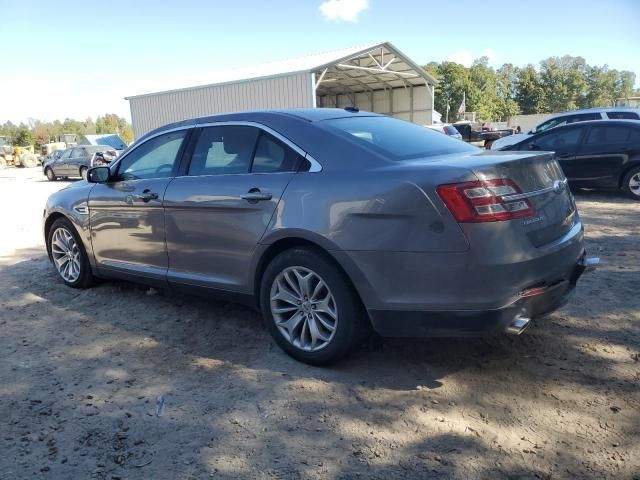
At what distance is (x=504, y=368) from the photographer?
10.8ft

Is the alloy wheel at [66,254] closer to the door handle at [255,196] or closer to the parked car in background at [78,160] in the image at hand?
the door handle at [255,196]

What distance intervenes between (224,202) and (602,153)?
27.1ft

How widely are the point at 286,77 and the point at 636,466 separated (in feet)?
72.7

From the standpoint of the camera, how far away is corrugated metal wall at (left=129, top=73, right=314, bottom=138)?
22719 millimetres

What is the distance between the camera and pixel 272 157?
3.59 metres

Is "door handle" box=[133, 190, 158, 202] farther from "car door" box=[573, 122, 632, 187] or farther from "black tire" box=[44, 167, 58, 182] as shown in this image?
"black tire" box=[44, 167, 58, 182]

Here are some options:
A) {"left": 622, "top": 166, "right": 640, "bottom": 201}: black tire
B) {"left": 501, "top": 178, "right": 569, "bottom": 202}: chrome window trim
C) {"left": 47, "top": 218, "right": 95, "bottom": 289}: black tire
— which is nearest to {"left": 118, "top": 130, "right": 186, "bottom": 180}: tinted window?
{"left": 47, "top": 218, "right": 95, "bottom": 289}: black tire

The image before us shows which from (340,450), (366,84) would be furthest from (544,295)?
(366,84)

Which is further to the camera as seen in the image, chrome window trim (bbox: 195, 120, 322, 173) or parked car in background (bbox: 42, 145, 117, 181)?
parked car in background (bbox: 42, 145, 117, 181)

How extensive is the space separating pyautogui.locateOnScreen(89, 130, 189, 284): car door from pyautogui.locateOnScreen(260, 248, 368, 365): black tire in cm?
126

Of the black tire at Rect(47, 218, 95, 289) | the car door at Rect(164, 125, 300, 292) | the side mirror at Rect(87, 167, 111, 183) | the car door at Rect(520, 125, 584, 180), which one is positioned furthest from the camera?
the car door at Rect(520, 125, 584, 180)

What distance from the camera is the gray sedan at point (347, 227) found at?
2.79 m

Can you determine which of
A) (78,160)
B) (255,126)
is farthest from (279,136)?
(78,160)

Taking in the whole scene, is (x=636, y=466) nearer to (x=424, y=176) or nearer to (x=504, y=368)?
(x=504, y=368)
